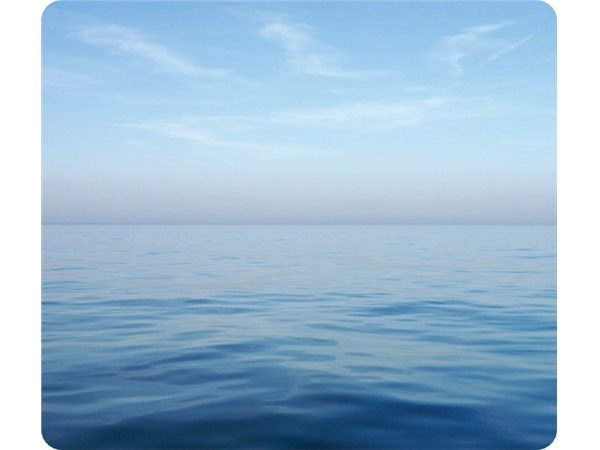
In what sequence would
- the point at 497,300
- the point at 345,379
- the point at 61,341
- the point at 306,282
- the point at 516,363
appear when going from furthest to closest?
the point at 306,282
the point at 497,300
the point at 61,341
the point at 516,363
the point at 345,379

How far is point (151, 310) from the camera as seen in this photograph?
9.60 meters

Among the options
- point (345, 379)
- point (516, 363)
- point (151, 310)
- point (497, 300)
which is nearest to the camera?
point (345, 379)

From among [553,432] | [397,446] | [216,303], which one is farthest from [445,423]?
[216,303]

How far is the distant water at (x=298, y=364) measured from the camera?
486 centimetres

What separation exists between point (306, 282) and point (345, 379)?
6.66 m

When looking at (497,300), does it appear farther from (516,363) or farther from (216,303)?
(216,303)

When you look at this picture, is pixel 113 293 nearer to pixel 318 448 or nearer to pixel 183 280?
pixel 183 280

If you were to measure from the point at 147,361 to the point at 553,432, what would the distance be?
167 inches

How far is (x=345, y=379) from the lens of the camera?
596 centimetres

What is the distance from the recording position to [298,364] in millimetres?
6418

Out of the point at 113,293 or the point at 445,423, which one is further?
the point at 113,293

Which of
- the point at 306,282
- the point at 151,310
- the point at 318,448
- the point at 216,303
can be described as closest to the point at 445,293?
the point at 306,282

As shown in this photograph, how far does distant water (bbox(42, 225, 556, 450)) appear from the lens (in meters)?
4.86

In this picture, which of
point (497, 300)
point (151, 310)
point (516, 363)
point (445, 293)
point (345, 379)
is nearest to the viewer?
point (345, 379)
